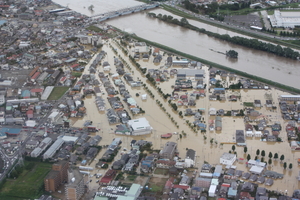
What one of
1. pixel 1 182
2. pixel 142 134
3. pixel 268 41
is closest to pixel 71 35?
pixel 268 41

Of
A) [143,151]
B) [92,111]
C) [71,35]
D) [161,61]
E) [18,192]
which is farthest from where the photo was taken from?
[71,35]

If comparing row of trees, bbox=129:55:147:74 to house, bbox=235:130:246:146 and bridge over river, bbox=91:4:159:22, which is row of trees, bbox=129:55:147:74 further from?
bridge over river, bbox=91:4:159:22

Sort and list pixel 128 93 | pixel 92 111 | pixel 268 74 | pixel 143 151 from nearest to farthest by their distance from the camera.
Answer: pixel 143 151
pixel 92 111
pixel 128 93
pixel 268 74

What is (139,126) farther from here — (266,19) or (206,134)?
(266,19)

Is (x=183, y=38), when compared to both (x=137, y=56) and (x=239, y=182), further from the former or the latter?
(x=239, y=182)

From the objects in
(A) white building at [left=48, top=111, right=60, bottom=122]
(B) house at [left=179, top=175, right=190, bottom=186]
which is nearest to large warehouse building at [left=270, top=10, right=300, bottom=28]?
(A) white building at [left=48, top=111, right=60, bottom=122]

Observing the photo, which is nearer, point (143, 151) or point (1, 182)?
point (1, 182)
